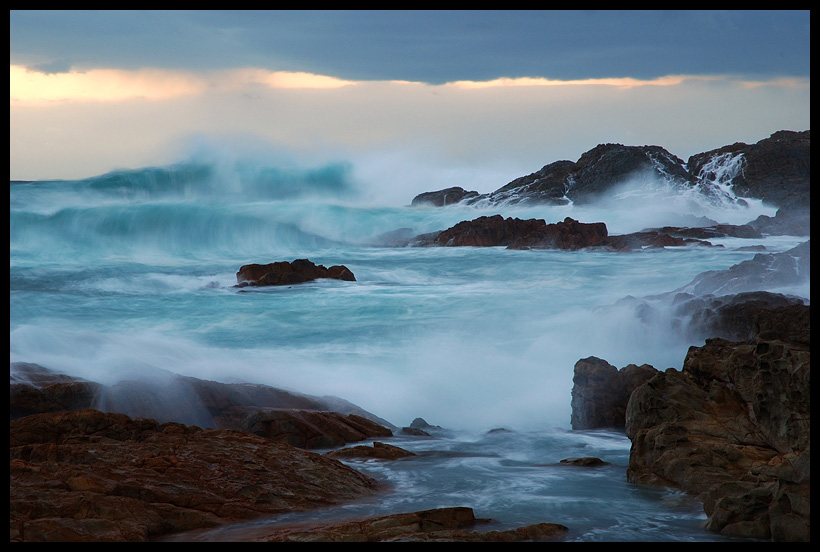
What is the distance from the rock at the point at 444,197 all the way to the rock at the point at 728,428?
3555 cm

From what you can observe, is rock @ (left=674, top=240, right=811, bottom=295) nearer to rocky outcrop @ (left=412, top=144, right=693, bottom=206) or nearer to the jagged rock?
the jagged rock

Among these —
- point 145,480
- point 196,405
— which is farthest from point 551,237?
point 145,480

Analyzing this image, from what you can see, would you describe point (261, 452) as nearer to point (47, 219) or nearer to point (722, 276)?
point (722, 276)

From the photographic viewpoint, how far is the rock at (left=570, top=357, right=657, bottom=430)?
710 cm

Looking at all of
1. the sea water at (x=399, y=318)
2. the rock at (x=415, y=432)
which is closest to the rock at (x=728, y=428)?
the sea water at (x=399, y=318)

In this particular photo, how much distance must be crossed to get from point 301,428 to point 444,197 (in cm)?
3568

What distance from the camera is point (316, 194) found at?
139 feet

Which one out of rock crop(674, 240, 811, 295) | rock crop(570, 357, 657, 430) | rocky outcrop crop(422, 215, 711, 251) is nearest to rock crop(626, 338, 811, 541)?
rock crop(570, 357, 657, 430)

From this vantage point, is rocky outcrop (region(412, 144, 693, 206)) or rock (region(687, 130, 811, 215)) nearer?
rock (region(687, 130, 811, 215))

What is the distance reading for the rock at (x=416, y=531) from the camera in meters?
2.97

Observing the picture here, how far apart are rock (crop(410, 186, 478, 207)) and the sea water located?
227cm

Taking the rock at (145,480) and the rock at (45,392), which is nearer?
the rock at (145,480)

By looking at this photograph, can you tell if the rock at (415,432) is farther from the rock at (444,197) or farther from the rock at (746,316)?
the rock at (444,197)

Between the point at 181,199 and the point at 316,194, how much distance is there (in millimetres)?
8512
